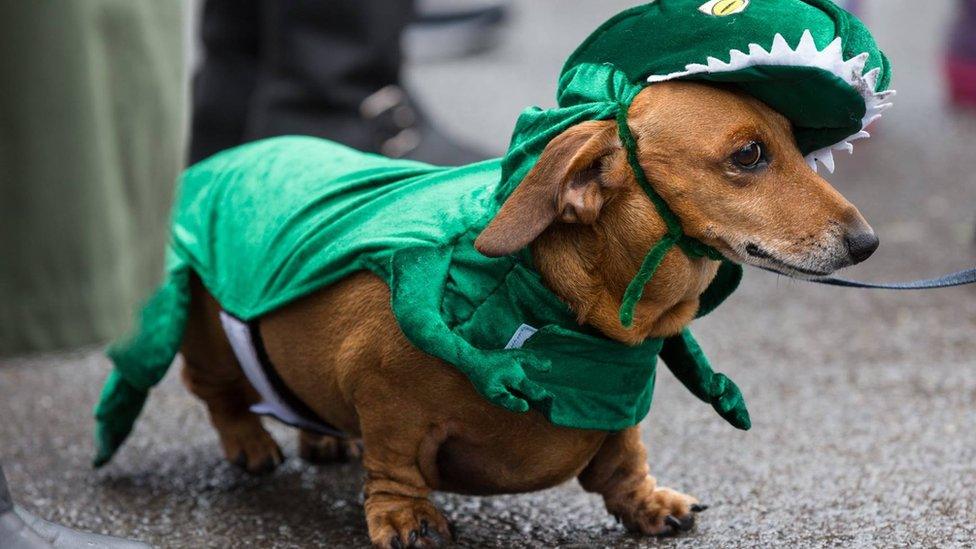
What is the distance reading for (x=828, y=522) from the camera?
7.71 feet

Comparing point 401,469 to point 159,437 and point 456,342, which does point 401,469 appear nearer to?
point 456,342

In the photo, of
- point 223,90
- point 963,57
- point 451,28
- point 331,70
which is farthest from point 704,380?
point 451,28

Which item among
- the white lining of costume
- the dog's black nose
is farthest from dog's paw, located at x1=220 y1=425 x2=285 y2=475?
the dog's black nose

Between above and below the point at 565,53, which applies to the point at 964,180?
above

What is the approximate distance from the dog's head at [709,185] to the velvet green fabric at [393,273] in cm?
12

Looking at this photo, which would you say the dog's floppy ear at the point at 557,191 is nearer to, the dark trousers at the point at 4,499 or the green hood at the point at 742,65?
the green hood at the point at 742,65

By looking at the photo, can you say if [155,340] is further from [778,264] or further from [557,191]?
[778,264]

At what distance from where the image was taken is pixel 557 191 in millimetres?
1935

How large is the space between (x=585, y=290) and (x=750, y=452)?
0.86 m

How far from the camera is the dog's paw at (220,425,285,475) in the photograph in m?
2.66

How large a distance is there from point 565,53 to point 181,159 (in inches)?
208

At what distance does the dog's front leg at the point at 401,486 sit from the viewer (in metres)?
2.14

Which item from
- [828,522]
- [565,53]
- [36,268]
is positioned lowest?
[565,53]

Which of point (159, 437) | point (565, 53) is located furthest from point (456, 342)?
point (565, 53)
